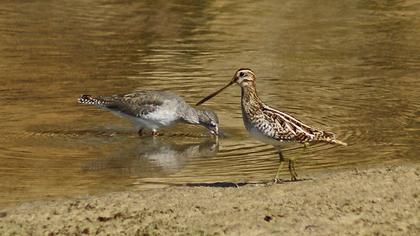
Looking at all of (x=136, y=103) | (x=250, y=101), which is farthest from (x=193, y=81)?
(x=250, y=101)

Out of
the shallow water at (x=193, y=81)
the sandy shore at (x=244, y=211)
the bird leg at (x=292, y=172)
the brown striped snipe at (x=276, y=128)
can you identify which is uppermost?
the brown striped snipe at (x=276, y=128)

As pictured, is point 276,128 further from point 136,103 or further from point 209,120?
point 136,103

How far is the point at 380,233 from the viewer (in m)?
9.70

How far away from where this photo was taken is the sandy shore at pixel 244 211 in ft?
32.2

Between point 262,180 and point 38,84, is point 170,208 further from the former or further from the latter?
point 38,84

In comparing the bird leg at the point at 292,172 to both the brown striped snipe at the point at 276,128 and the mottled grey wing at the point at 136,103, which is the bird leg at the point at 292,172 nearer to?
the brown striped snipe at the point at 276,128

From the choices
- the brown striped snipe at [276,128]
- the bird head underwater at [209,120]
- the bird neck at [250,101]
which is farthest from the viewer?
the bird head underwater at [209,120]

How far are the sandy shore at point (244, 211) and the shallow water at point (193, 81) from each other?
107 cm

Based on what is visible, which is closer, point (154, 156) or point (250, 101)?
point (250, 101)

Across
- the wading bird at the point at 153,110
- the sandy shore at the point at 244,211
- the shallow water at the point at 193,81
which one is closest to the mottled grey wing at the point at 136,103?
the wading bird at the point at 153,110

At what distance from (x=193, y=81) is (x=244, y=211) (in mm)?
7773

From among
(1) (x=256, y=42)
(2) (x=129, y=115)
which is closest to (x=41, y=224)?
(2) (x=129, y=115)

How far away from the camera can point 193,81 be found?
703 inches

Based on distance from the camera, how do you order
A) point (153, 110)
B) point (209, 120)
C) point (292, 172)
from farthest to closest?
point (153, 110) → point (209, 120) → point (292, 172)
